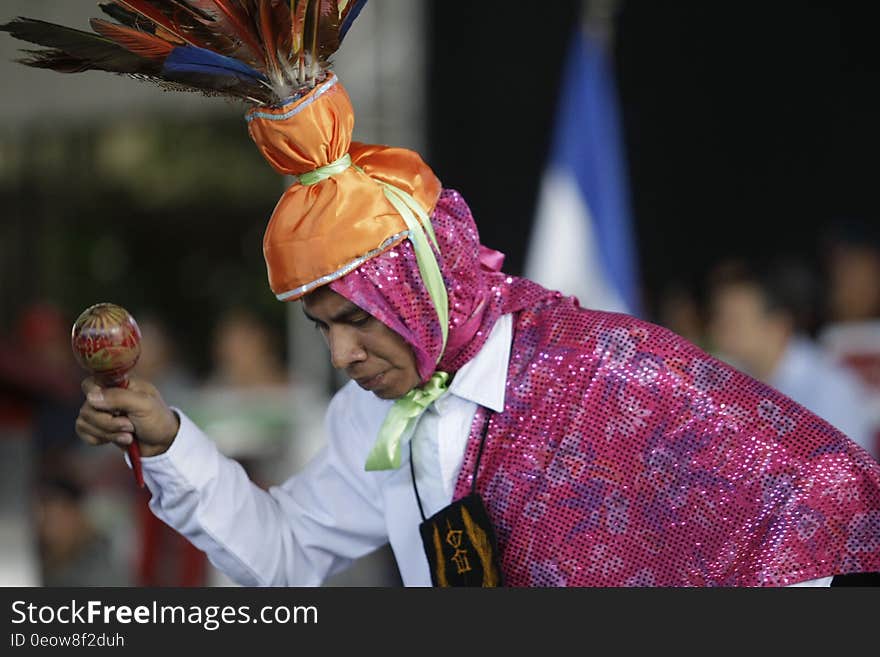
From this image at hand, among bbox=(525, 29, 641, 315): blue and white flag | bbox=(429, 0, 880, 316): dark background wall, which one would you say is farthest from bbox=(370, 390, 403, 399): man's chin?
bbox=(429, 0, 880, 316): dark background wall

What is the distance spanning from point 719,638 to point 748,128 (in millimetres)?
6302

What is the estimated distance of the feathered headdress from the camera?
188 centimetres

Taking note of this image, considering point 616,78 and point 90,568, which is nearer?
point 90,568

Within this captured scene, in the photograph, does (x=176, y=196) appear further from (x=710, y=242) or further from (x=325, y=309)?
(x=325, y=309)

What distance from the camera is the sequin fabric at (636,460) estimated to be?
1968 millimetres

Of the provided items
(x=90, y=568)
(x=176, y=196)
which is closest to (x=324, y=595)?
(x=90, y=568)

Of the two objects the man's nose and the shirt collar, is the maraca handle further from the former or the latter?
the shirt collar

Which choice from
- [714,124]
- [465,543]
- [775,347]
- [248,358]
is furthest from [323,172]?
[714,124]

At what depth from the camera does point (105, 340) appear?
1.90m

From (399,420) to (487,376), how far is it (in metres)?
0.16

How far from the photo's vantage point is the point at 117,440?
200cm

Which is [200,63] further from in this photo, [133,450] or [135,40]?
[133,450]

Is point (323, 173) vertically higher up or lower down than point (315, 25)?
lower down

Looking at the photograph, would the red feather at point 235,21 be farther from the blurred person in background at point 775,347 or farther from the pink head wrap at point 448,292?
the blurred person in background at point 775,347
